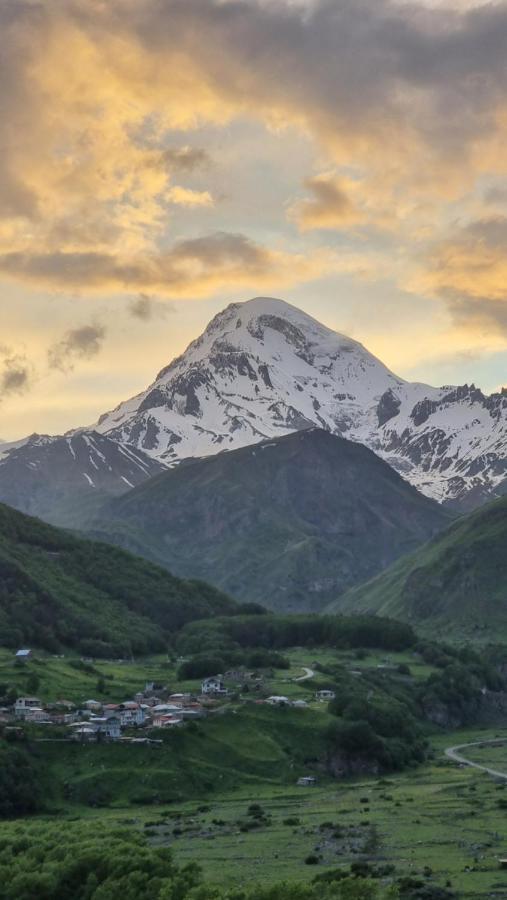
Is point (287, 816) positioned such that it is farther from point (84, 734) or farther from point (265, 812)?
point (84, 734)

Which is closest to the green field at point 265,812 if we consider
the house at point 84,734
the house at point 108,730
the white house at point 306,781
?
the white house at point 306,781

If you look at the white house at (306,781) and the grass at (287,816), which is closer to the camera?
the grass at (287,816)

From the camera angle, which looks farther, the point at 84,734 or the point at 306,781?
the point at 84,734

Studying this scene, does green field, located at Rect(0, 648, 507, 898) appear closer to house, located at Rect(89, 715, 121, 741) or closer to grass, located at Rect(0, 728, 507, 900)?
grass, located at Rect(0, 728, 507, 900)

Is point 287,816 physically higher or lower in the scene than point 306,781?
higher

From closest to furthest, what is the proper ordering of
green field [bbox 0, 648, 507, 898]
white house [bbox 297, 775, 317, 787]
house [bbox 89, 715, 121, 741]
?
green field [bbox 0, 648, 507, 898] → white house [bbox 297, 775, 317, 787] → house [bbox 89, 715, 121, 741]

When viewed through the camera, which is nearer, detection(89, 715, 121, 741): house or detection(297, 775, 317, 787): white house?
detection(297, 775, 317, 787): white house

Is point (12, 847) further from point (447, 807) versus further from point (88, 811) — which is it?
point (447, 807)

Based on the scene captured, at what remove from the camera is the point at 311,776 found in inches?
7785

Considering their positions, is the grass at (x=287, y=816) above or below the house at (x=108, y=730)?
below

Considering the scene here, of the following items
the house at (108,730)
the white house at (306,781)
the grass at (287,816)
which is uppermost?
the house at (108,730)

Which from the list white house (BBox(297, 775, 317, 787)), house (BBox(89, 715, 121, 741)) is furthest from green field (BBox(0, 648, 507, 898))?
house (BBox(89, 715, 121, 741))

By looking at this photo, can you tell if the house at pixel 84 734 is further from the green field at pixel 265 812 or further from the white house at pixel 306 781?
the white house at pixel 306 781

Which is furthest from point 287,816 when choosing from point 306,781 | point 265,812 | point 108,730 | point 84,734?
point 108,730
